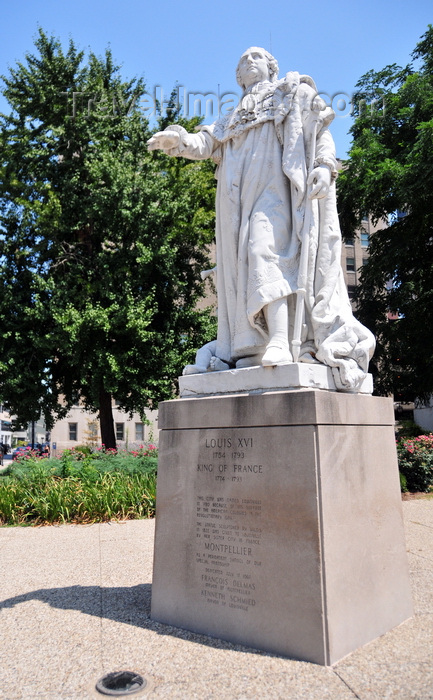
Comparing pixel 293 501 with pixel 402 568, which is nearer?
pixel 293 501

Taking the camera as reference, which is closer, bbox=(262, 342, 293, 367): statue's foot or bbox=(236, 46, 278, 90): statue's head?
bbox=(262, 342, 293, 367): statue's foot

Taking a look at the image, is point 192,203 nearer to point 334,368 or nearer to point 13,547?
point 13,547

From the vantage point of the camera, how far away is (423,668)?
10.8 feet

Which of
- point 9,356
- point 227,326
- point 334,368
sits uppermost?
point 9,356

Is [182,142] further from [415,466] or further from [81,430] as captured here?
[81,430]

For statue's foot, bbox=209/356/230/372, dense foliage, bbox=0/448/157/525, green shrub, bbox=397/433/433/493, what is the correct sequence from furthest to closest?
green shrub, bbox=397/433/433/493, dense foliage, bbox=0/448/157/525, statue's foot, bbox=209/356/230/372

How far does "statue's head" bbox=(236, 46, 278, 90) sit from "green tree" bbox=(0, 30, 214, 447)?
35.7 feet

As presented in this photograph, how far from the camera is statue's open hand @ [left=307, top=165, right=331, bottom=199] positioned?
4.47 m

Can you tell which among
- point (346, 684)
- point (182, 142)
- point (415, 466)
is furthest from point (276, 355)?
point (415, 466)

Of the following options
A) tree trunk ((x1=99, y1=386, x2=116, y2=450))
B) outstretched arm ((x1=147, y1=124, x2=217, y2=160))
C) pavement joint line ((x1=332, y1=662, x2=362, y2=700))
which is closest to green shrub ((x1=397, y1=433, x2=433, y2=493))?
tree trunk ((x1=99, y1=386, x2=116, y2=450))

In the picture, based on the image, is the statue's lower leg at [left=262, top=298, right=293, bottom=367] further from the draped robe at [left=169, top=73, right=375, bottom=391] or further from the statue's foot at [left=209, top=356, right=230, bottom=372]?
the statue's foot at [left=209, top=356, right=230, bottom=372]

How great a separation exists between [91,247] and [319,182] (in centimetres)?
1491

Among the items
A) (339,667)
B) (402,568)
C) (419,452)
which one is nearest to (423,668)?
(339,667)

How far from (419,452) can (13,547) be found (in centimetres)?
977
